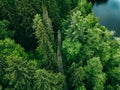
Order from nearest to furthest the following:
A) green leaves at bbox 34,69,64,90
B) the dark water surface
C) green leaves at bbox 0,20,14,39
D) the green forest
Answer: green leaves at bbox 34,69,64,90 → the green forest → green leaves at bbox 0,20,14,39 → the dark water surface

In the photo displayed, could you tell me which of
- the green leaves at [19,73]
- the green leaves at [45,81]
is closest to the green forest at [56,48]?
the green leaves at [45,81]

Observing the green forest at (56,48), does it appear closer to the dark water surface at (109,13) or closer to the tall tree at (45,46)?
the tall tree at (45,46)

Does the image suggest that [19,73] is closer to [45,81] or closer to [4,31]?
[45,81]

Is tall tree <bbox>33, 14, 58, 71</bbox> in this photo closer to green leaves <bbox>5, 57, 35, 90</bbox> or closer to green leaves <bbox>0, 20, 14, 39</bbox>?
green leaves <bbox>5, 57, 35, 90</bbox>

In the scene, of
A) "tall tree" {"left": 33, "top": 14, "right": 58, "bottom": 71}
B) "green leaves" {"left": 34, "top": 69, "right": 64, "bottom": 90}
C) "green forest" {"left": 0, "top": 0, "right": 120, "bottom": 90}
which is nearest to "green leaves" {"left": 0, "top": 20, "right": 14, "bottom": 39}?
"green forest" {"left": 0, "top": 0, "right": 120, "bottom": 90}

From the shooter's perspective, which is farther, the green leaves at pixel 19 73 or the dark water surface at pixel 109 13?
the dark water surface at pixel 109 13

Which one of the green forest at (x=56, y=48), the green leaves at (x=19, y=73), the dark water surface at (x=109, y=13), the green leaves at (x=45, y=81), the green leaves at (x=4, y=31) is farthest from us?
the dark water surface at (x=109, y=13)
